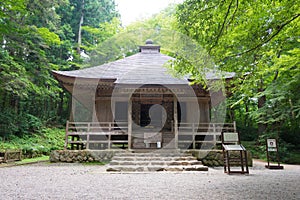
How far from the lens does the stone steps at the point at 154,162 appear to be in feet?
18.6

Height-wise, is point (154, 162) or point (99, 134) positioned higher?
point (99, 134)

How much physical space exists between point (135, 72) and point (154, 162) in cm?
428

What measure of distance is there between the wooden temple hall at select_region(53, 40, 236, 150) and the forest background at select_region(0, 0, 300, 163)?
184cm

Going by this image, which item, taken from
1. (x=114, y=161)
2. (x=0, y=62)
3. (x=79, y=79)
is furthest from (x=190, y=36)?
(x=0, y=62)

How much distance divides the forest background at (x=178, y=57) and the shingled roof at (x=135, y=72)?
98.7 inches

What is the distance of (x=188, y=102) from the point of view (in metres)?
9.46

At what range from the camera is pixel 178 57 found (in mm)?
4266

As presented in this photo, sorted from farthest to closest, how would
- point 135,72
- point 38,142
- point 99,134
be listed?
point 38,142 < point 135,72 < point 99,134

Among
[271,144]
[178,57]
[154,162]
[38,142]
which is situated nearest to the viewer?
[178,57]

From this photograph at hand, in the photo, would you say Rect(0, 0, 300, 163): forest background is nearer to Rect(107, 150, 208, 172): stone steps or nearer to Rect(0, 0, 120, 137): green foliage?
Rect(0, 0, 120, 137): green foliage

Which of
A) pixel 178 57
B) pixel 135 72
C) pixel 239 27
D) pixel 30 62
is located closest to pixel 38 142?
pixel 30 62

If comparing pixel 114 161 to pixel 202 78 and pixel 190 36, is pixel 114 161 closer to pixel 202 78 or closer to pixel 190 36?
pixel 202 78

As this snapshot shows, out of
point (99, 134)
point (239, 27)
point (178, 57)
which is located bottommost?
point (99, 134)

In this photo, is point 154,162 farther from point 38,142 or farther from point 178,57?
point 38,142
